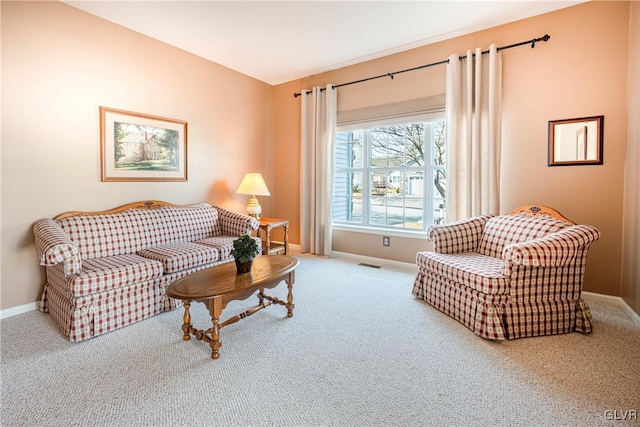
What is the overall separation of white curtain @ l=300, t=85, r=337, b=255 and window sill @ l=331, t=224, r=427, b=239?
0.23 m

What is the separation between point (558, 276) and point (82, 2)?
182 inches

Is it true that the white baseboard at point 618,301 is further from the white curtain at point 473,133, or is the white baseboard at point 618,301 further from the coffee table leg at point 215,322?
the coffee table leg at point 215,322

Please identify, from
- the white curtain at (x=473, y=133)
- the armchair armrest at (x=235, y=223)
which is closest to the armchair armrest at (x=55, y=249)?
the armchair armrest at (x=235, y=223)

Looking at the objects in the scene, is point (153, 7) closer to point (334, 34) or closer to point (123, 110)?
point (123, 110)

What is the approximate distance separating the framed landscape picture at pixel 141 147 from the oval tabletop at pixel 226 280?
1.77 metres

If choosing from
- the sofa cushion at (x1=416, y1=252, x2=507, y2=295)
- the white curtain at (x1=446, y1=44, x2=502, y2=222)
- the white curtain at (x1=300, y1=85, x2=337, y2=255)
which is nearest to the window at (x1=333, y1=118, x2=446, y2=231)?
the white curtain at (x1=300, y1=85, x2=337, y2=255)

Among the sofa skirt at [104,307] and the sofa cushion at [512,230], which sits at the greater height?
the sofa cushion at [512,230]

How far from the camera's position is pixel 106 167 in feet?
10.4

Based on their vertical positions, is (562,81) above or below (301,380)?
above

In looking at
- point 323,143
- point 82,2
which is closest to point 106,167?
point 82,2

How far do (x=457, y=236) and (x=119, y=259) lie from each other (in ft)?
9.96

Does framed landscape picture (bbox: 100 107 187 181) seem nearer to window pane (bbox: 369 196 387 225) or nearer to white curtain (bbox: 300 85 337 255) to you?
white curtain (bbox: 300 85 337 255)

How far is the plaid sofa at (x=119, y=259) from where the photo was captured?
219 cm

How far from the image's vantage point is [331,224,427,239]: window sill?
3.98 metres
